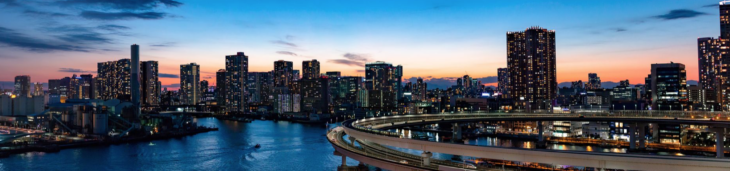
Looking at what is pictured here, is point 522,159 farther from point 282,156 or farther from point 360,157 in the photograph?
point 282,156

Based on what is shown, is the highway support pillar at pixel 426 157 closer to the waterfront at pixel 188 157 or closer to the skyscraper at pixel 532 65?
the waterfront at pixel 188 157

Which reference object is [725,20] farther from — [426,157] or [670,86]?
[426,157]

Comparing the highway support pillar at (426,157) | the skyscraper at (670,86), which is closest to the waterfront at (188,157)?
the highway support pillar at (426,157)

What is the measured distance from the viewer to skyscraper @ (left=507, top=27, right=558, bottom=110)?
12950 cm

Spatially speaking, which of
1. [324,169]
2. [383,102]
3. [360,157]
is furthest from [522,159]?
[383,102]

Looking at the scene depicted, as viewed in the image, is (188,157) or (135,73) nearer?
(188,157)

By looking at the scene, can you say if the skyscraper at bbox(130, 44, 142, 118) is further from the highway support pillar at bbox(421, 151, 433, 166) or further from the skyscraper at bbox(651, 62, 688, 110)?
the skyscraper at bbox(651, 62, 688, 110)

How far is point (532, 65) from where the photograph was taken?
136 meters

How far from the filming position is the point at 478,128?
67.2 metres

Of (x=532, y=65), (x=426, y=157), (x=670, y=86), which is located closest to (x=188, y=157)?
(x=426, y=157)

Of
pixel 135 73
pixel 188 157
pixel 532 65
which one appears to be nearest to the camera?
pixel 188 157

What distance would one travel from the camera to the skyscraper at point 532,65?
425ft

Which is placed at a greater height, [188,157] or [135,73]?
[135,73]

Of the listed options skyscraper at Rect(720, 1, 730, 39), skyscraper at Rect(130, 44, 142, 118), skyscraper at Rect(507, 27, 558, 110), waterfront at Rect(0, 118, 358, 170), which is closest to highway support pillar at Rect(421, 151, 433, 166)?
waterfront at Rect(0, 118, 358, 170)
